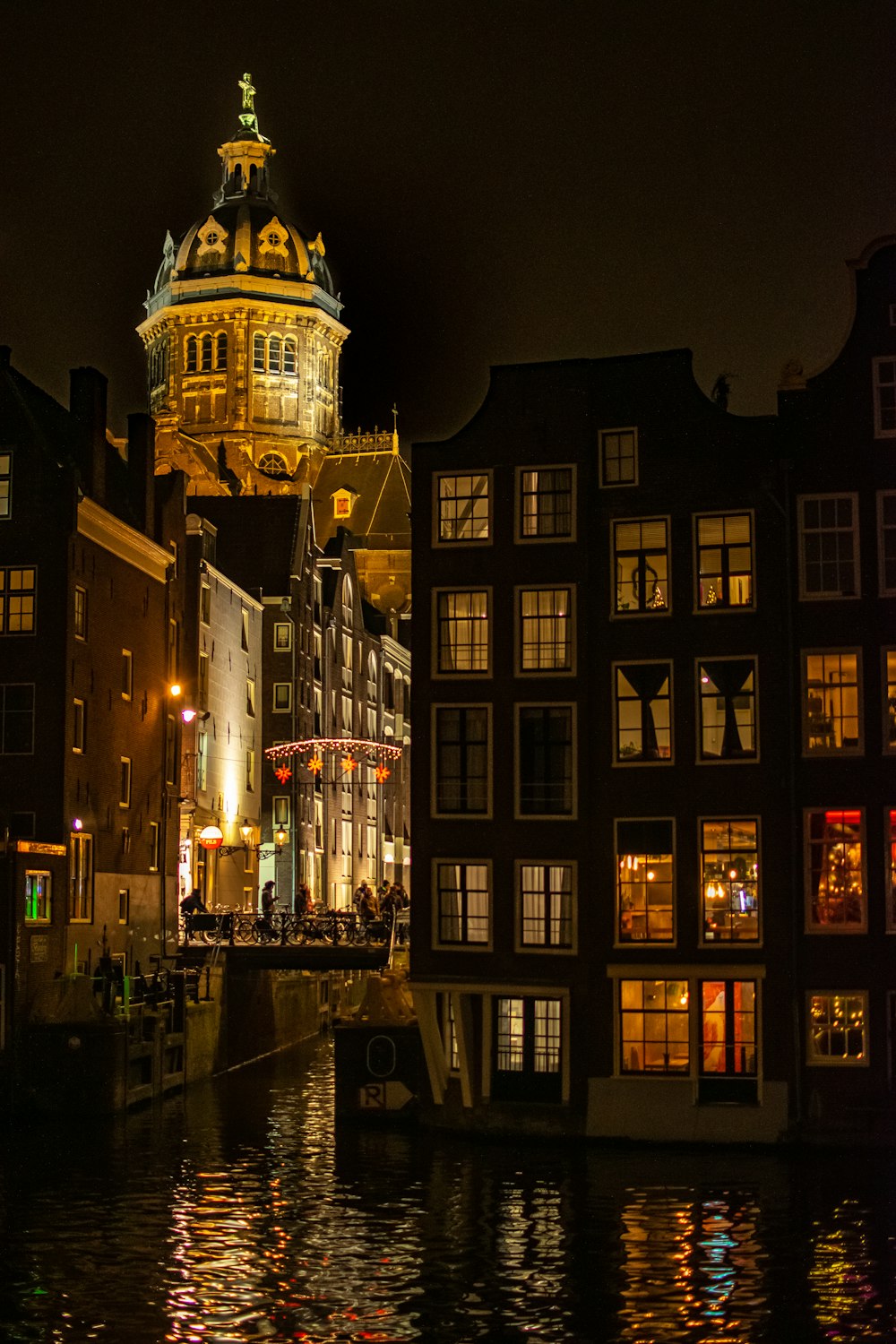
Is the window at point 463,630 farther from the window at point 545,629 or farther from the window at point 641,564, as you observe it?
the window at point 641,564

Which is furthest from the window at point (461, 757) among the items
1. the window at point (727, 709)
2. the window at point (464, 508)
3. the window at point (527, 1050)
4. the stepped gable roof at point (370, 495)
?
the stepped gable roof at point (370, 495)

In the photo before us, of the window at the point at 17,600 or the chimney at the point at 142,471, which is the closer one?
the window at the point at 17,600

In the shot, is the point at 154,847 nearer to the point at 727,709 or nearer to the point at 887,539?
the point at 727,709

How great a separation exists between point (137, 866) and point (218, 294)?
11355 cm

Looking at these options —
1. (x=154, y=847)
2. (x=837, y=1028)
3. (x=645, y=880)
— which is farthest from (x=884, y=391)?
(x=154, y=847)

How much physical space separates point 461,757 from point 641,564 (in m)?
6.82

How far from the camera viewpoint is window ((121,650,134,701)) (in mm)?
69875

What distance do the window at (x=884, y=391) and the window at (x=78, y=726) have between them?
29687 mm

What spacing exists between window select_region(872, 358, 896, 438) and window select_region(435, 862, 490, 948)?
1514 cm

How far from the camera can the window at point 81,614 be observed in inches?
2552

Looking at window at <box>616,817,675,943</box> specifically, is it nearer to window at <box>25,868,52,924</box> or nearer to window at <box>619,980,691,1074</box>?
window at <box>619,980,691,1074</box>

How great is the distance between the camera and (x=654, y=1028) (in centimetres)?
4681

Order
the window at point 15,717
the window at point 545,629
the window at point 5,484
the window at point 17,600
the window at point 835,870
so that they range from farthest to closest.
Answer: the window at point 5,484 < the window at point 17,600 < the window at point 15,717 < the window at point 545,629 < the window at point 835,870

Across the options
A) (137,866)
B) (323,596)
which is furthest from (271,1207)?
→ (323,596)
